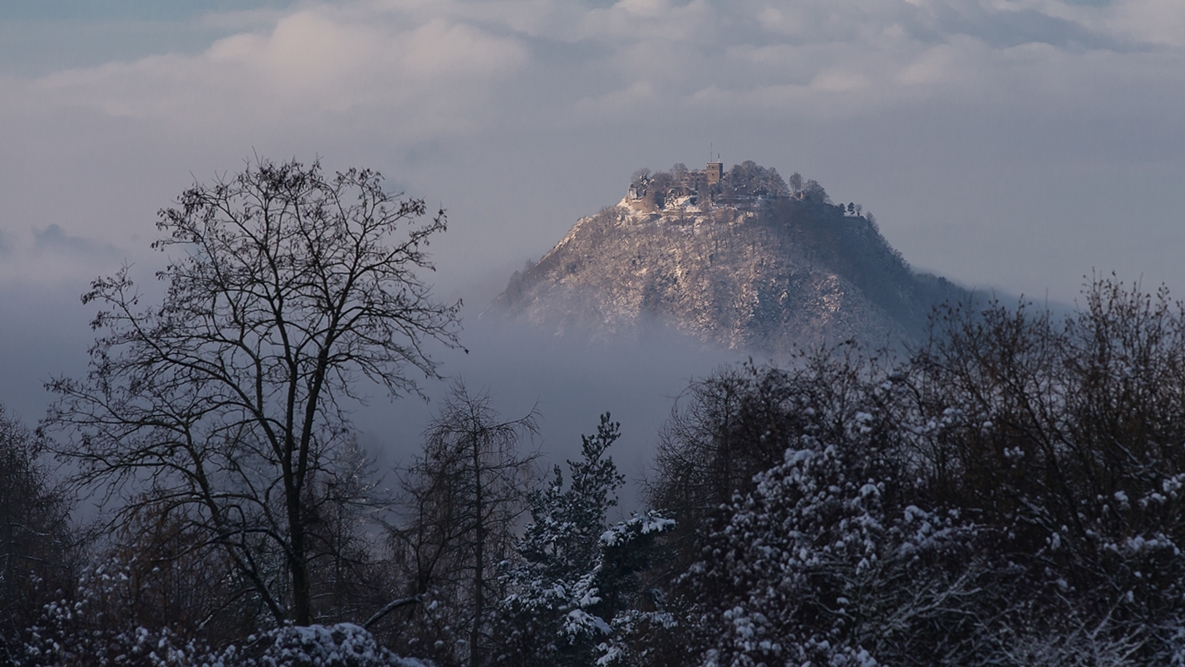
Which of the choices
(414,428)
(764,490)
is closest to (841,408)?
(764,490)

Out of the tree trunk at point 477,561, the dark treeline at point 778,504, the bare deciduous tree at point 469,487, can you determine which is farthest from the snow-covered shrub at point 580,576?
the dark treeline at point 778,504

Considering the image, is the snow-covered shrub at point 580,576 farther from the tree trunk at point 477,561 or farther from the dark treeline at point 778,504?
the dark treeline at point 778,504

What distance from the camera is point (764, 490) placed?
47.1ft

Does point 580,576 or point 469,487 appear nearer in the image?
point 469,487

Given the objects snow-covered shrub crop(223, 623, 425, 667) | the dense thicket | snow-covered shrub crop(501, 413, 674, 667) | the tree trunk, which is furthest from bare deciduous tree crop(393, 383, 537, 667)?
the dense thicket

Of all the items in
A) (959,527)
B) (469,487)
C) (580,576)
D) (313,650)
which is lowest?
(313,650)

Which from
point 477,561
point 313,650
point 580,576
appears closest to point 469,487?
point 477,561

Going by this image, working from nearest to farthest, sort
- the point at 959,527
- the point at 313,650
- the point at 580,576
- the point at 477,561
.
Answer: the point at 313,650 → the point at 959,527 → the point at 477,561 → the point at 580,576

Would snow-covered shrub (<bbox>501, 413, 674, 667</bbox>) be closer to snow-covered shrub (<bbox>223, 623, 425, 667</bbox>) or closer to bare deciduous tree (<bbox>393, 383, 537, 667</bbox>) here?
bare deciduous tree (<bbox>393, 383, 537, 667</bbox>)

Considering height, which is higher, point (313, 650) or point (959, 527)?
point (959, 527)

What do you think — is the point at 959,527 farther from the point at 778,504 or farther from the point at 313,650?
the point at 313,650

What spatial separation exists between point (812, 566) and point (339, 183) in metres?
8.64

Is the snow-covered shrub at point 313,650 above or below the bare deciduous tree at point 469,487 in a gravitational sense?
below

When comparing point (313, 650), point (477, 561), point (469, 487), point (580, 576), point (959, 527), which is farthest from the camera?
point (580, 576)
